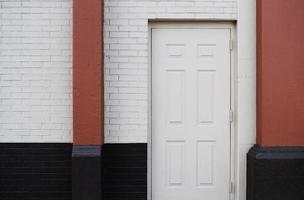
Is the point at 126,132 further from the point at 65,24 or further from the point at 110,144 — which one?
the point at 65,24

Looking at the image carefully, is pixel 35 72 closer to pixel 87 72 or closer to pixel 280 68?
pixel 87 72

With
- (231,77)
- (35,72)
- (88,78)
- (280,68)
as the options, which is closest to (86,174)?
(88,78)

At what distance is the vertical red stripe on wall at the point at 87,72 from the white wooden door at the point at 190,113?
768 mm

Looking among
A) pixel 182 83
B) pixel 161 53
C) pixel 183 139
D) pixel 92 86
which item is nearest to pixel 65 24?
pixel 92 86

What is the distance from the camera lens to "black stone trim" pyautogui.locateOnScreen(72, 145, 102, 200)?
16.4 feet

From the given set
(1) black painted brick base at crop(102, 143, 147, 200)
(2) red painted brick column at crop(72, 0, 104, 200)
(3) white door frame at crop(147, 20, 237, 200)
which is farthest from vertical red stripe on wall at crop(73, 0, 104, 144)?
(3) white door frame at crop(147, 20, 237, 200)

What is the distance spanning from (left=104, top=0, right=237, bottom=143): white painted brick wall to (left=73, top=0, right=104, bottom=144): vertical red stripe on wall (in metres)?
0.27

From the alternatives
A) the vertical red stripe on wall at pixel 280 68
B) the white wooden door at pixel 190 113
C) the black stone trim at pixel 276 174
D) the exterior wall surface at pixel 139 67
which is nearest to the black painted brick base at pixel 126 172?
the exterior wall surface at pixel 139 67

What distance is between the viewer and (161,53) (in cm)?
552

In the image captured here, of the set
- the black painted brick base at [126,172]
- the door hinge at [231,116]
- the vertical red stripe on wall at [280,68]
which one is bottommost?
the black painted brick base at [126,172]

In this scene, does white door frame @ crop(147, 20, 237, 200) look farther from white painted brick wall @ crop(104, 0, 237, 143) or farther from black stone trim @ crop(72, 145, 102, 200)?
black stone trim @ crop(72, 145, 102, 200)

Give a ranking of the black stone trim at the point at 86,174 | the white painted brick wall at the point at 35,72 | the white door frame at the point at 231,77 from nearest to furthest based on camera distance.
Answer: the black stone trim at the point at 86,174
the white painted brick wall at the point at 35,72
the white door frame at the point at 231,77

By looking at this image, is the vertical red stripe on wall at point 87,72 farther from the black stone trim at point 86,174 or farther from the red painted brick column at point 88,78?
the black stone trim at point 86,174

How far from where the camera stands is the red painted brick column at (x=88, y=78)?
507 centimetres
